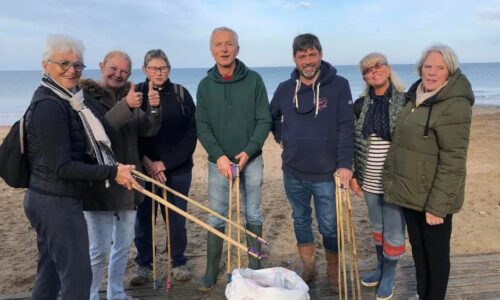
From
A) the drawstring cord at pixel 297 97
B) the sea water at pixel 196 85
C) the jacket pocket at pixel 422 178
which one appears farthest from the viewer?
the sea water at pixel 196 85

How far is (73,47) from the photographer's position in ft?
9.12

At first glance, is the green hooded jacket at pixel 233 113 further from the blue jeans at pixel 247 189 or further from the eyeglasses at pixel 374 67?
the eyeglasses at pixel 374 67

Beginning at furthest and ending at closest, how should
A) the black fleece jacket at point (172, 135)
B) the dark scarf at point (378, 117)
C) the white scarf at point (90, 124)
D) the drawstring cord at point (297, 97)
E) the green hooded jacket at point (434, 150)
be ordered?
the black fleece jacket at point (172, 135), the drawstring cord at point (297, 97), the dark scarf at point (378, 117), the green hooded jacket at point (434, 150), the white scarf at point (90, 124)

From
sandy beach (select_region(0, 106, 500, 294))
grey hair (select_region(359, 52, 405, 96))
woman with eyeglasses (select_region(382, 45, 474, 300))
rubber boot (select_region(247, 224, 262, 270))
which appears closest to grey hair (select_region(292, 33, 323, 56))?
grey hair (select_region(359, 52, 405, 96))

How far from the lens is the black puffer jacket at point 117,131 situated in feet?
10.7

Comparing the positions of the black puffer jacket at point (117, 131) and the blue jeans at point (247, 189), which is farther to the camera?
the blue jeans at point (247, 189)

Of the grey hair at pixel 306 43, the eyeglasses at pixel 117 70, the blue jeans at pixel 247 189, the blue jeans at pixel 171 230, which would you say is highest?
the grey hair at pixel 306 43

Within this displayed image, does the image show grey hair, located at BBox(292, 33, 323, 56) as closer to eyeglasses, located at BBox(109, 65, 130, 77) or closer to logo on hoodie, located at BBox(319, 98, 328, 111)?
logo on hoodie, located at BBox(319, 98, 328, 111)

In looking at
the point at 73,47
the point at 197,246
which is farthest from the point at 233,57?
the point at 197,246

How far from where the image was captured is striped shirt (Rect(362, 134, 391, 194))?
3.70m

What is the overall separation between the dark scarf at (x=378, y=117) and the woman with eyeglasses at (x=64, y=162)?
2.11 m

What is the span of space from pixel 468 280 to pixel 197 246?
3.31 meters

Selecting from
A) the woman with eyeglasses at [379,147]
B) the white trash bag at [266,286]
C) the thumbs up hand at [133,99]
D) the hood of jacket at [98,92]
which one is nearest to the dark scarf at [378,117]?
the woman with eyeglasses at [379,147]

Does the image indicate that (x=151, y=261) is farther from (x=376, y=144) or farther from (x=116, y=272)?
(x=376, y=144)
